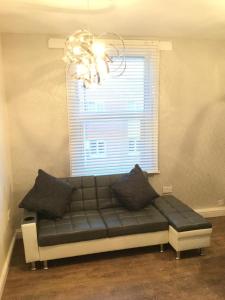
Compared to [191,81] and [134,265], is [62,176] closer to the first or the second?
[134,265]

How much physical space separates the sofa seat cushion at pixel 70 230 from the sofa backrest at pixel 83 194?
10.1 inches

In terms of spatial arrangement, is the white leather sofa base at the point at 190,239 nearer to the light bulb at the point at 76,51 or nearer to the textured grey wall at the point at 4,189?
the textured grey wall at the point at 4,189

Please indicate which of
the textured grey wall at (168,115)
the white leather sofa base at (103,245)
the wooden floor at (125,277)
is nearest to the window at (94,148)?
the textured grey wall at (168,115)

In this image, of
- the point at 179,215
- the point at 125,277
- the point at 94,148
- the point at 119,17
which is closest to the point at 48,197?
the point at 94,148

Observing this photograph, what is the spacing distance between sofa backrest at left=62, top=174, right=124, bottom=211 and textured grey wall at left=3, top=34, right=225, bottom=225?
34cm

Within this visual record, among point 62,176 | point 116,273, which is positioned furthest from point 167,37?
point 116,273

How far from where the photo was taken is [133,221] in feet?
9.94

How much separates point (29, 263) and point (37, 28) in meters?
2.66

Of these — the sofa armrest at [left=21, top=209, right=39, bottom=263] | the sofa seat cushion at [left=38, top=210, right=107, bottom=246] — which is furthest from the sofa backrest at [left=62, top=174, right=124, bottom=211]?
the sofa armrest at [left=21, top=209, right=39, bottom=263]

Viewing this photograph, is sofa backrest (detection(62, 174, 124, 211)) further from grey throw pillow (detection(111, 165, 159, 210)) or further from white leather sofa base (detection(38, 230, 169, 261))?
white leather sofa base (detection(38, 230, 169, 261))

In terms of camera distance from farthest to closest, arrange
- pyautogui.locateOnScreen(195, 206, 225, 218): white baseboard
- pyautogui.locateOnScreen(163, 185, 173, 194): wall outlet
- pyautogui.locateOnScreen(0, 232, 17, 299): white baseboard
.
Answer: pyautogui.locateOnScreen(195, 206, 225, 218): white baseboard, pyautogui.locateOnScreen(163, 185, 173, 194): wall outlet, pyautogui.locateOnScreen(0, 232, 17, 299): white baseboard

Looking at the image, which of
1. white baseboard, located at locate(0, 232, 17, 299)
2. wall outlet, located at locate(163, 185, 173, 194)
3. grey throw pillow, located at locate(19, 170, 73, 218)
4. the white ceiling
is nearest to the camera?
the white ceiling

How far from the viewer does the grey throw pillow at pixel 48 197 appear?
3.03m

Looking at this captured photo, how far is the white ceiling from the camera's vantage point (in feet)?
7.89
